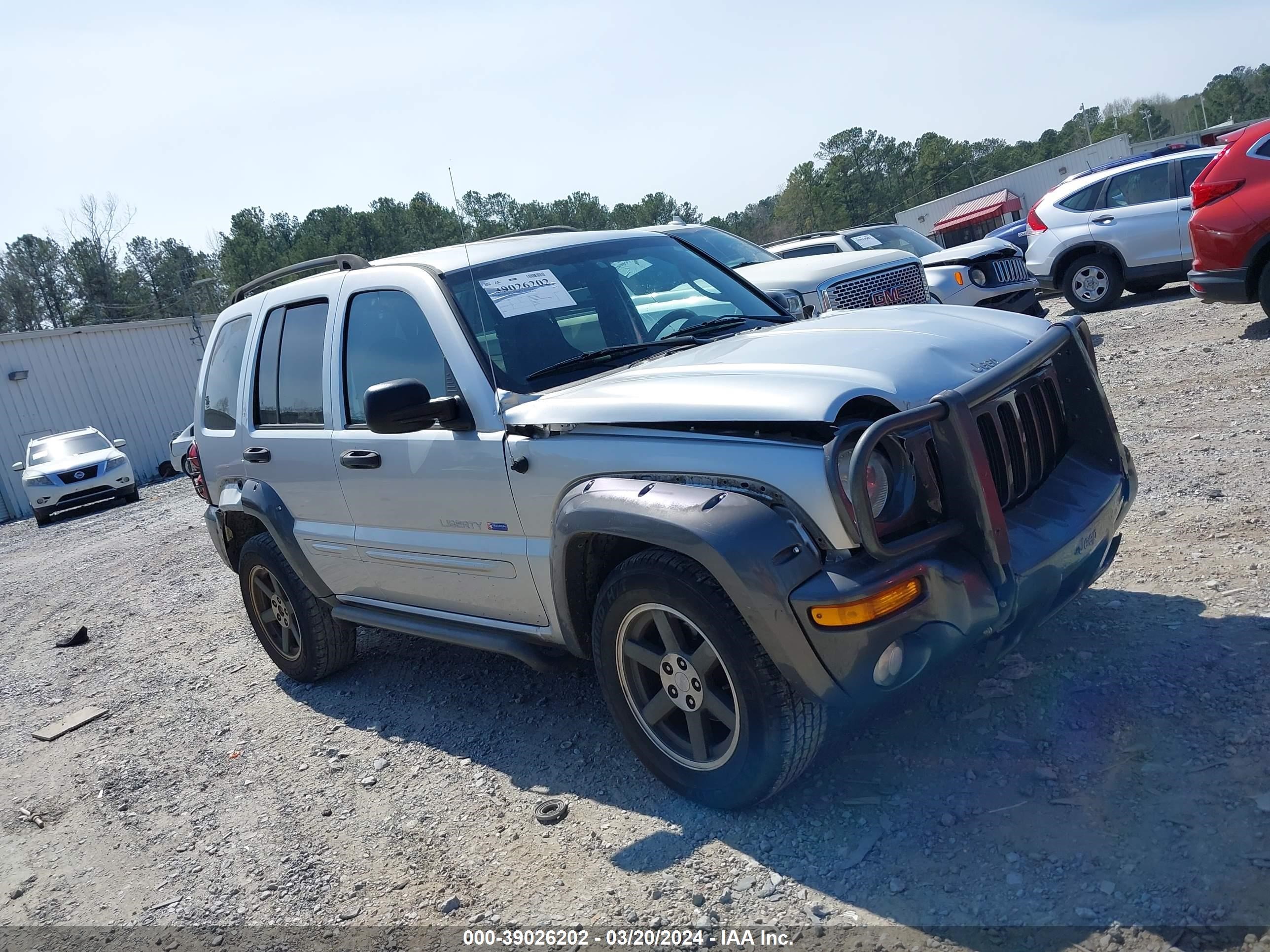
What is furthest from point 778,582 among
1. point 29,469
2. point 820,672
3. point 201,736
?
point 29,469

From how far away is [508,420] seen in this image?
368 centimetres

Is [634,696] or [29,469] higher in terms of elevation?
[29,469]

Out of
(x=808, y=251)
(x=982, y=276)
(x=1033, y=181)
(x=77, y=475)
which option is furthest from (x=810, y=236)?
(x=1033, y=181)

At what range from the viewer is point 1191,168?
11.9 meters

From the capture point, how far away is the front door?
3.82 metres

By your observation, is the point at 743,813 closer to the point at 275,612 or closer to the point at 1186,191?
the point at 275,612

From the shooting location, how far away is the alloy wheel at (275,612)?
5.43 m

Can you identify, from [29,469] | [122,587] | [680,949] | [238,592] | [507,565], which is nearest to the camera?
[680,949]

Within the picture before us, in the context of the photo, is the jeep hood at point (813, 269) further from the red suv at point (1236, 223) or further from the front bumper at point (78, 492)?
the front bumper at point (78, 492)

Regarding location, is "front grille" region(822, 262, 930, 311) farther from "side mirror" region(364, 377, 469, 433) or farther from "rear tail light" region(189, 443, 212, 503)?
"side mirror" region(364, 377, 469, 433)

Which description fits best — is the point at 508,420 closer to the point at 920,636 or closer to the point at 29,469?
the point at 920,636

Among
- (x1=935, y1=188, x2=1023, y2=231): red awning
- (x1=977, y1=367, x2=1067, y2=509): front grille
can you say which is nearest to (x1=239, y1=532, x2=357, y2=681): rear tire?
(x1=977, y1=367, x2=1067, y2=509): front grille

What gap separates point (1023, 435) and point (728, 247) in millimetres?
7277

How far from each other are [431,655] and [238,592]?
333cm
